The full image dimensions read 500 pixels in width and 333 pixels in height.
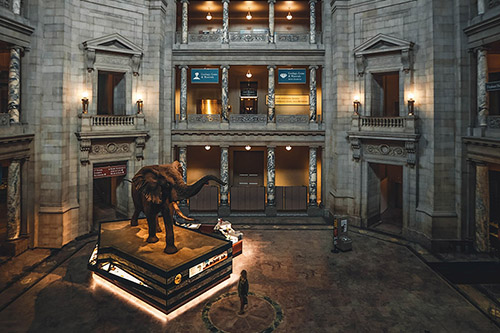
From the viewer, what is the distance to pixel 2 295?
1041 cm

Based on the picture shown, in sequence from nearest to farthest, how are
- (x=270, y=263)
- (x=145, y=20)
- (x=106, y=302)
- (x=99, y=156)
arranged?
(x=106, y=302), (x=270, y=263), (x=99, y=156), (x=145, y=20)

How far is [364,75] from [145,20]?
12.6m

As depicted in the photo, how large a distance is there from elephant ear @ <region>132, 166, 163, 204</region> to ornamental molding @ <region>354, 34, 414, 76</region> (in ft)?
41.5

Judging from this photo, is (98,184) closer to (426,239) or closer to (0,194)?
(0,194)

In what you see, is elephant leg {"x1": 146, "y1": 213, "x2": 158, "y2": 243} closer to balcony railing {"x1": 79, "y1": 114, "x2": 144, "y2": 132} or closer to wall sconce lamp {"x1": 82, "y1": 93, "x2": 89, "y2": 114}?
balcony railing {"x1": 79, "y1": 114, "x2": 144, "y2": 132}

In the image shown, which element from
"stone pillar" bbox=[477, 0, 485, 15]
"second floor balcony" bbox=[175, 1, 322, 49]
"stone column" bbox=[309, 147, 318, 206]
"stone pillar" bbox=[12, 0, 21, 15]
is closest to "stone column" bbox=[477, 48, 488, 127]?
"stone pillar" bbox=[477, 0, 485, 15]

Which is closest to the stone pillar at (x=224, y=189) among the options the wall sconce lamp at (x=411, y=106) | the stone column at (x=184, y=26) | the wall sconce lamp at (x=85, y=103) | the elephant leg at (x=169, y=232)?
the stone column at (x=184, y=26)

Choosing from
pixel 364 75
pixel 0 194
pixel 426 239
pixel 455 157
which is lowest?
pixel 426 239

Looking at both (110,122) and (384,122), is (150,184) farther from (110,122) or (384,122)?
(384,122)

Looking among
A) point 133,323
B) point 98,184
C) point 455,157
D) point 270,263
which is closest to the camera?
point 133,323

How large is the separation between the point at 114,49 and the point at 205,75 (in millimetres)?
5239

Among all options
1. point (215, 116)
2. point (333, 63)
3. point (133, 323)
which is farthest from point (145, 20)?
point (133, 323)

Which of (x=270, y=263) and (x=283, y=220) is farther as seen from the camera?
(x=283, y=220)

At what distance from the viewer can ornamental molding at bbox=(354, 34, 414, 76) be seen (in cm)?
1567
